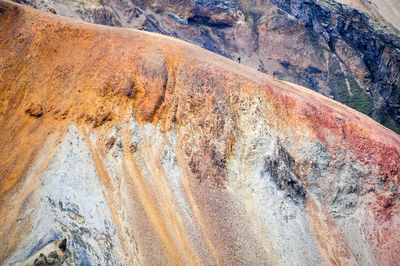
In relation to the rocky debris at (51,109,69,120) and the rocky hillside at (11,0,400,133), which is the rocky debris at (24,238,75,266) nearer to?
the rocky debris at (51,109,69,120)

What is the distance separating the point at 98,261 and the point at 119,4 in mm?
57626

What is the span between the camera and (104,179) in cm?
1883

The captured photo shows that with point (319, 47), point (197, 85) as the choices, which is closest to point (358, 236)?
point (197, 85)

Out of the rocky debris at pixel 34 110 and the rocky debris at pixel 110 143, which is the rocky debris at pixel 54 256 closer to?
the rocky debris at pixel 110 143

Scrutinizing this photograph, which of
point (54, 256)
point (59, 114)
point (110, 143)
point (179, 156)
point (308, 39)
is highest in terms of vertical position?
point (54, 256)

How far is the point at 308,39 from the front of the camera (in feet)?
249

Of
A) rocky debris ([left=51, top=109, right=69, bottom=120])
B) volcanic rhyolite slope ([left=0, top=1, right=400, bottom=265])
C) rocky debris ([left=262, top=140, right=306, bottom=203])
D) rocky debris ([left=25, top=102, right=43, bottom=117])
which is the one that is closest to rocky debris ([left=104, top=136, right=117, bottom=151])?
volcanic rhyolite slope ([left=0, top=1, right=400, bottom=265])

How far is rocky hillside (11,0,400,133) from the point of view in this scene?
218ft

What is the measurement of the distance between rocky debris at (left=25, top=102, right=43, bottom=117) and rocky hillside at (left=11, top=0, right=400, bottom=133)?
152 feet

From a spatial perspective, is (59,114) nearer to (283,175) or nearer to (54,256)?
(54,256)


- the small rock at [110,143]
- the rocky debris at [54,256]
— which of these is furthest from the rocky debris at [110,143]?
the rocky debris at [54,256]

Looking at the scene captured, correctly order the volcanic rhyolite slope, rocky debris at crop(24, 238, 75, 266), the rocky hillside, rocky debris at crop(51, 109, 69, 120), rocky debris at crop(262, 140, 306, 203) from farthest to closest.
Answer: the rocky hillside < rocky debris at crop(262, 140, 306, 203) < rocky debris at crop(51, 109, 69, 120) < the volcanic rhyolite slope < rocky debris at crop(24, 238, 75, 266)

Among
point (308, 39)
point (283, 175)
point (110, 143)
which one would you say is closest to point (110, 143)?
point (110, 143)

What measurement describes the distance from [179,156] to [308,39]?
215 feet
